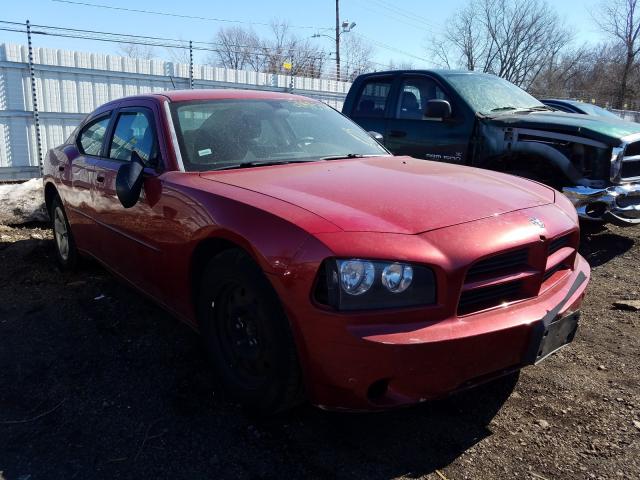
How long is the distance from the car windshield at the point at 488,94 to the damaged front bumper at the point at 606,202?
145cm

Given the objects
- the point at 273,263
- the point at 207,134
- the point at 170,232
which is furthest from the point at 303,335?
the point at 207,134

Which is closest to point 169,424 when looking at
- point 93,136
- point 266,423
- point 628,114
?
point 266,423

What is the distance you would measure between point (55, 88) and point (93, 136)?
22.7 feet

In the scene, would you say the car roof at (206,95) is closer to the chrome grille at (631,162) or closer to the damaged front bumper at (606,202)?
the damaged front bumper at (606,202)

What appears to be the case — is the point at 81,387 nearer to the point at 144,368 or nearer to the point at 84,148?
the point at 144,368

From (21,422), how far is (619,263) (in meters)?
5.32

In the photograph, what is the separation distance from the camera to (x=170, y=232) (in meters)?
3.07

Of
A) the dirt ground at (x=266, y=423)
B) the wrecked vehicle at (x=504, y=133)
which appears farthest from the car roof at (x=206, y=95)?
the dirt ground at (x=266, y=423)

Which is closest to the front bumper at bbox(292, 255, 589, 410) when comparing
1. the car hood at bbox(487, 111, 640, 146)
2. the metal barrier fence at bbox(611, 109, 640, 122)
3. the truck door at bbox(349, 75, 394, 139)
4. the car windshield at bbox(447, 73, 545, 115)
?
the car hood at bbox(487, 111, 640, 146)

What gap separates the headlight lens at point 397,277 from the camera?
212cm

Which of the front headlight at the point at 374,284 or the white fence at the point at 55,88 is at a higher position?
the white fence at the point at 55,88

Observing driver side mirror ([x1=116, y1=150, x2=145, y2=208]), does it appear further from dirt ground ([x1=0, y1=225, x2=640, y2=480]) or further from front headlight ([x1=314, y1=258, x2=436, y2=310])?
front headlight ([x1=314, y1=258, x2=436, y2=310])

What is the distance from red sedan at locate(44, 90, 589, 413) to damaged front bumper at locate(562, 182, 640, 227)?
2233mm

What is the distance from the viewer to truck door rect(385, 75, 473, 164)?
20.0 feet
